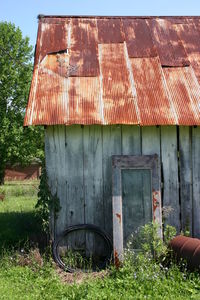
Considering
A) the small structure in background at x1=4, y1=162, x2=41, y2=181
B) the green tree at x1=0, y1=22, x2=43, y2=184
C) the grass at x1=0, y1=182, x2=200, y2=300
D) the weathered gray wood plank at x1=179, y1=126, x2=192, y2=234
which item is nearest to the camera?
the grass at x1=0, y1=182, x2=200, y2=300

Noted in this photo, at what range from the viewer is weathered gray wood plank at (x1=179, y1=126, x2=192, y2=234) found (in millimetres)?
6887

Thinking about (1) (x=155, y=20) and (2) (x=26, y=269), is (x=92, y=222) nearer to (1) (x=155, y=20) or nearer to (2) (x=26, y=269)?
(2) (x=26, y=269)

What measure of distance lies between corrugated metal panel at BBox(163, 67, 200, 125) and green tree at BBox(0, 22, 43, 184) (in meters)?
20.9

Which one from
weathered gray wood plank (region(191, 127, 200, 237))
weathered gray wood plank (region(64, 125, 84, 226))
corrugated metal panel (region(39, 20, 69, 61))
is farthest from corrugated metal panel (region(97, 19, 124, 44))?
weathered gray wood plank (region(191, 127, 200, 237))

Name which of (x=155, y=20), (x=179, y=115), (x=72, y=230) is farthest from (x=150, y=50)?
(x=72, y=230)

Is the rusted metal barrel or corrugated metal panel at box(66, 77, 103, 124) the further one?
corrugated metal panel at box(66, 77, 103, 124)

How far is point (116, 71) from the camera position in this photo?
7.65 m

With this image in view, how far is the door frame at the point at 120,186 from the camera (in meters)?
6.21

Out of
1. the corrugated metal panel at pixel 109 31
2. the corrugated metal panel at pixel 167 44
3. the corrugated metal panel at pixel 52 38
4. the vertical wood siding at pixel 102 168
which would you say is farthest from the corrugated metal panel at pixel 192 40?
the corrugated metal panel at pixel 52 38

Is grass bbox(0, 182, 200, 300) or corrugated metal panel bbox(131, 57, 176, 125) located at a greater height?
corrugated metal panel bbox(131, 57, 176, 125)

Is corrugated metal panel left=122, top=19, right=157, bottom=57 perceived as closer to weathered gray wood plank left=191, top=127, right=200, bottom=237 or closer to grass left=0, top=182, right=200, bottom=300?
weathered gray wood plank left=191, top=127, right=200, bottom=237

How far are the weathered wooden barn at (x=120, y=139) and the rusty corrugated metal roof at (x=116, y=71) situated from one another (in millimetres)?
21

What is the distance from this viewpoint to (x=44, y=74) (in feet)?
24.3

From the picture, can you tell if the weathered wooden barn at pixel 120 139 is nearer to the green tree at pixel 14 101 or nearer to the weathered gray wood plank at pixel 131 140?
the weathered gray wood plank at pixel 131 140
